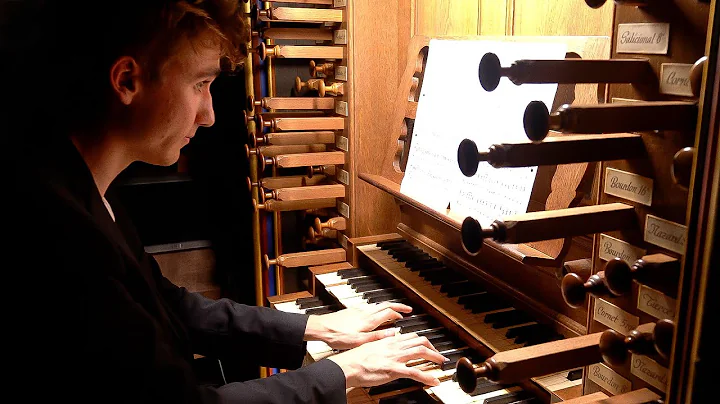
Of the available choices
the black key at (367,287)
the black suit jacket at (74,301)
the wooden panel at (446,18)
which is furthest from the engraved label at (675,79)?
the black key at (367,287)

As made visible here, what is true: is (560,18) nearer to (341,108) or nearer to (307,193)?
(341,108)

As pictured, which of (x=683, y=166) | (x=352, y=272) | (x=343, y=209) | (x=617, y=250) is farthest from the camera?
(x=343, y=209)

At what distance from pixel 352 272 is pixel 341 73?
820mm

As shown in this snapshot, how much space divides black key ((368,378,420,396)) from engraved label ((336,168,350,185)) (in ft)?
3.58

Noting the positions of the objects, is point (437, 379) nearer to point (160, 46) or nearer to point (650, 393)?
point (650, 393)

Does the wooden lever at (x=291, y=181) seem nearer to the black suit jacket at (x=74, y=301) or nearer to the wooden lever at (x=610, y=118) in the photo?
the black suit jacket at (x=74, y=301)

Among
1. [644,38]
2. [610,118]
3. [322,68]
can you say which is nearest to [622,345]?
[610,118]

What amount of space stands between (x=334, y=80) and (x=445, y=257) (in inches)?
36.2

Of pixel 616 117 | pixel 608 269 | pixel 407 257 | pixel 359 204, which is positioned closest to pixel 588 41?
pixel 616 117

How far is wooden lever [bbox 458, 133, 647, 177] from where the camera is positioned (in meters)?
0.89

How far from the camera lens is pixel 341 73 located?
2594 millimetres

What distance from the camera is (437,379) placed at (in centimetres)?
162

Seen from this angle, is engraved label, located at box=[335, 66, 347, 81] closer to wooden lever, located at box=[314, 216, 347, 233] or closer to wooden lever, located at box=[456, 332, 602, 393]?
wooden lever, located at box=[314, 216, 347, 233]

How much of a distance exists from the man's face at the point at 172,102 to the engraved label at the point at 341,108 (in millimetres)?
1291
